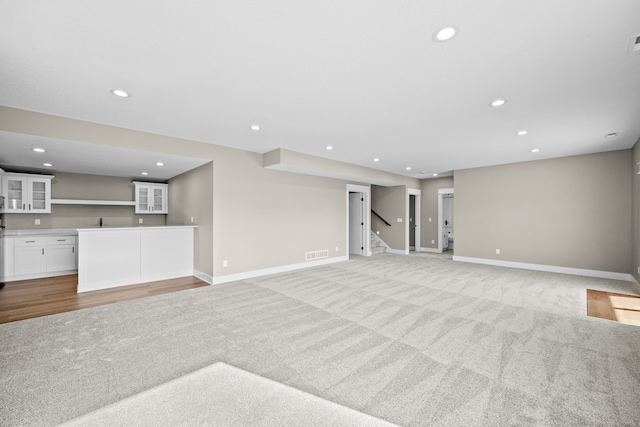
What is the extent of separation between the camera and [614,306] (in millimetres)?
3846

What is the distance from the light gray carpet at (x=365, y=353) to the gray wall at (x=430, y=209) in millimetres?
5067

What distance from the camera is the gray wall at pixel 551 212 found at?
5.47m

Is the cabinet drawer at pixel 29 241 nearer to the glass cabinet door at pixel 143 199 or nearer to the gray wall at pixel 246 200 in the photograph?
the glass cabinet door at pixel 143 199

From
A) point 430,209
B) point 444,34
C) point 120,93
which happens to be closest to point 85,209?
point 120,93

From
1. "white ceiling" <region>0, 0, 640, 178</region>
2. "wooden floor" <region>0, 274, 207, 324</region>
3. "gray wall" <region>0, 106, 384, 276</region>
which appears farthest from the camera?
"gray wall" <region>0, 106, 384, 276</region>

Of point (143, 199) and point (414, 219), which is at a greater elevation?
point (143, 199)

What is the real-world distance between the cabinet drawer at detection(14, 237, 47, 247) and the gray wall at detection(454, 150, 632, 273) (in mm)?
10019

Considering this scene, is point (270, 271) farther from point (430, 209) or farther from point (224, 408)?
point (430, 209)

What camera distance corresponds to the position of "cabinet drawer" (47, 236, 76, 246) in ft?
18.7

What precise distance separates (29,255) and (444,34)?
8.05 m

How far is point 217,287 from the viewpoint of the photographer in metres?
4.81

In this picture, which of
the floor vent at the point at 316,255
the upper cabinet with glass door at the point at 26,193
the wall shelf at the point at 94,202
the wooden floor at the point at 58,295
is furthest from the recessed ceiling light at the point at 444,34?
the upper cabinet with glass door at the point at 26,193

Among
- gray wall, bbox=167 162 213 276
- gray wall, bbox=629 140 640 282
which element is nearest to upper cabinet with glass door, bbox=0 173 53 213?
gray wall, bbox=167 162 213 276

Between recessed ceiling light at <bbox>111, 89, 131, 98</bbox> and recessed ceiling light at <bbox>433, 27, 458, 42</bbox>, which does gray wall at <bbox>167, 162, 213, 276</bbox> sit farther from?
recessed ceiling light at <bbox>433, 27, 458, 42</bbox>
